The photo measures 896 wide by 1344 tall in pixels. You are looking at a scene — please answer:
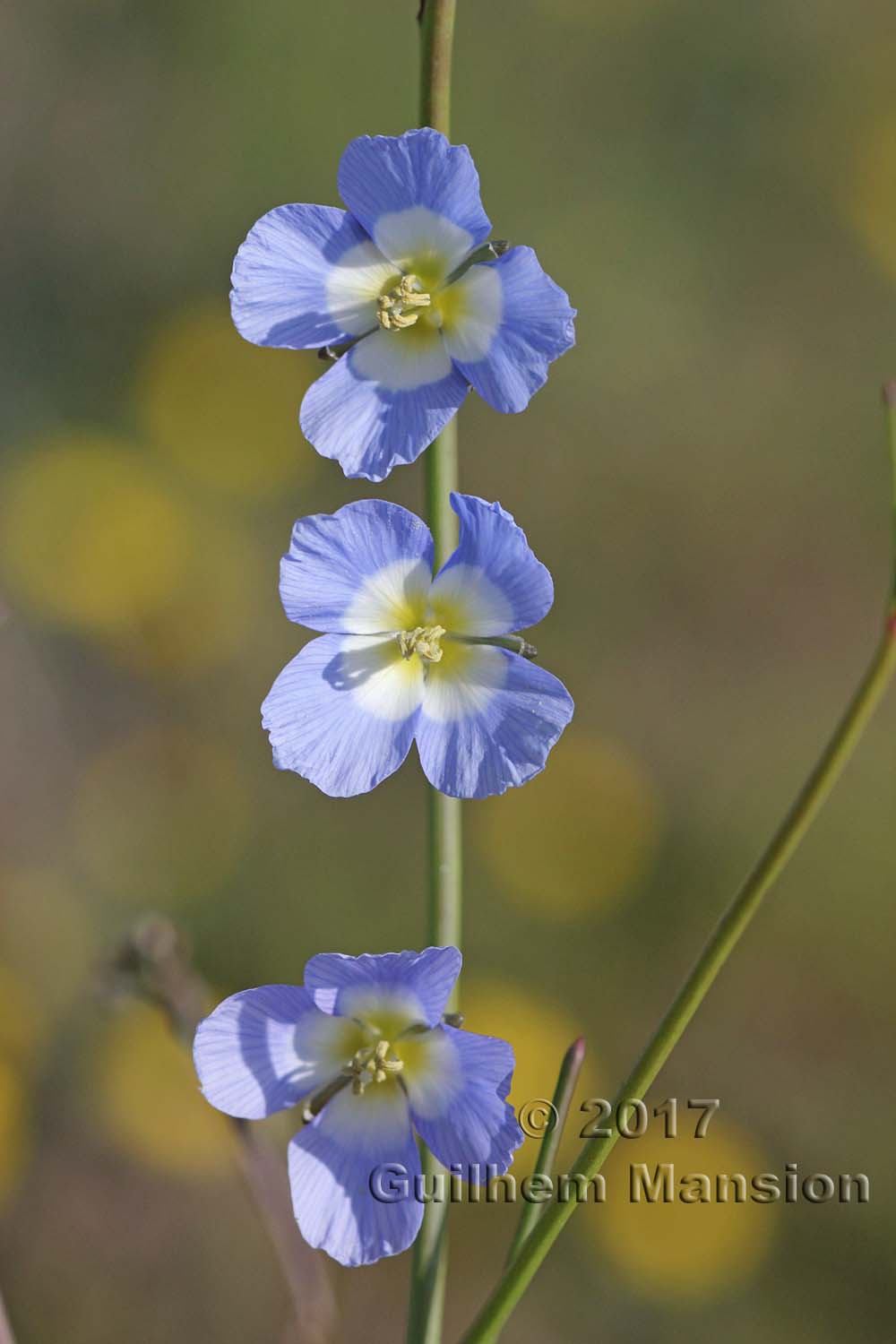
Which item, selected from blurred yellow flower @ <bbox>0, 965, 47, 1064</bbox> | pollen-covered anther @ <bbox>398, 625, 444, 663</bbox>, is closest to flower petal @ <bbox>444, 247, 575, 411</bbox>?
pollen-covered anther @ <bbox>398, 625, 444, 663</bbox>

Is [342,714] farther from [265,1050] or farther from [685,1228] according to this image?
[685,1228]

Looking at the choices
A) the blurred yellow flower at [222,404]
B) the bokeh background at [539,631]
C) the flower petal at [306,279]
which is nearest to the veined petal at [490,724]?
the flower petal at [306,279]

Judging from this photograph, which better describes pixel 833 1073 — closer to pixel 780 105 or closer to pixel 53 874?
pixel 53 874

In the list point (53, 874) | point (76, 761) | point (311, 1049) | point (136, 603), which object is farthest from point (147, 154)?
point (311, 1049)

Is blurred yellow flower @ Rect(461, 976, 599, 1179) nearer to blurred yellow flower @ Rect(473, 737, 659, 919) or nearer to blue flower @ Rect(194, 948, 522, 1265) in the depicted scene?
blurred yellow flower @ Rect(473, 737, 659, 919)

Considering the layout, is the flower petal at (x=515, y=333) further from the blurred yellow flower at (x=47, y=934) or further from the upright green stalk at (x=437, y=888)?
the blurred yellow flower at (x=47, y=934)

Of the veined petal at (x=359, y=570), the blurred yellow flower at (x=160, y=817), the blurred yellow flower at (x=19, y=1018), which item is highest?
the blurred yellow flower at (x=160, y=817)
